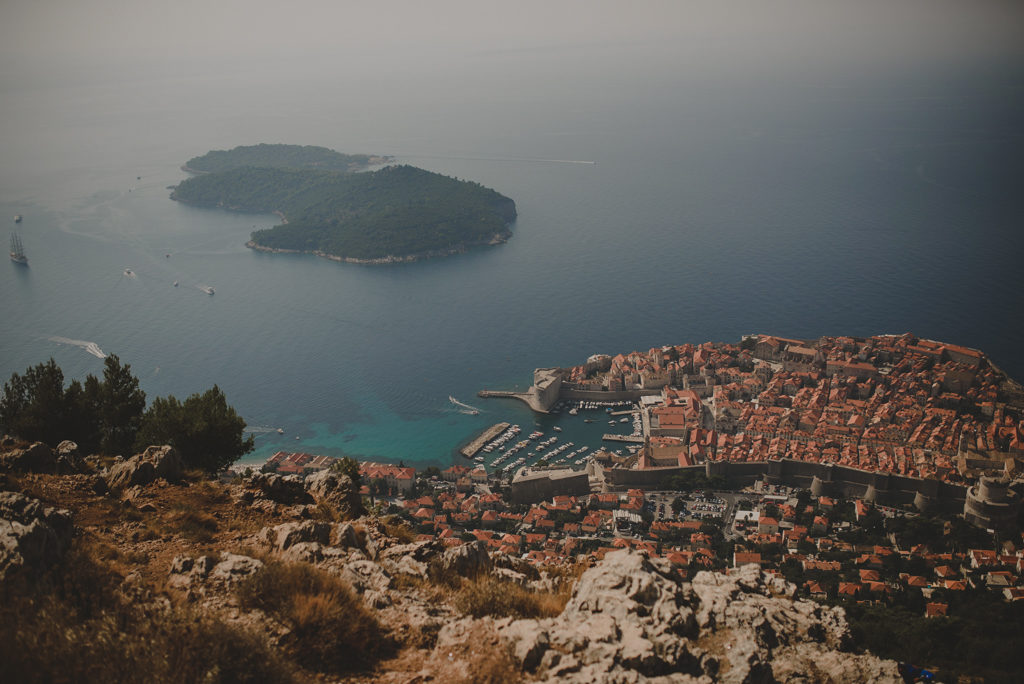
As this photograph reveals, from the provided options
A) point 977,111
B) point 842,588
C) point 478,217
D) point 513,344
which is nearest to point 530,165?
point 478,217

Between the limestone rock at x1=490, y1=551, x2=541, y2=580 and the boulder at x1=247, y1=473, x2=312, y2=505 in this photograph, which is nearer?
the limestone rock at x1=490, y1=551, x2=541, y2=580

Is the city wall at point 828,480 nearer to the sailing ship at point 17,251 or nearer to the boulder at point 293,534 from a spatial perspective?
the boulder at point 293,534

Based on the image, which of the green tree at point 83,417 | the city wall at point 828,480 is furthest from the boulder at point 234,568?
the city wall at point 828,480

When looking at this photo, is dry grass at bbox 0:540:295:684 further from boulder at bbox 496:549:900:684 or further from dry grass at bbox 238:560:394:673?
boulder at bbox 496:549:900:684

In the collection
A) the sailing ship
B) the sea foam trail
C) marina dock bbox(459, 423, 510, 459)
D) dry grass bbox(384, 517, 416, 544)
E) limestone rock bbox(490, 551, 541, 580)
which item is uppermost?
the sailing ship

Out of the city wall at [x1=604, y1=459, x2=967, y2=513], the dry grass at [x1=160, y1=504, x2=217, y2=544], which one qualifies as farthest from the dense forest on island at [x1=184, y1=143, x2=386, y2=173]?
the dry grass at [x1=160, y1=504, x2=217, y2=544]
